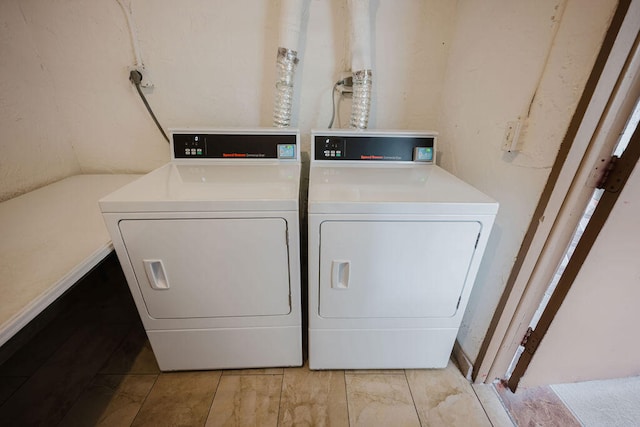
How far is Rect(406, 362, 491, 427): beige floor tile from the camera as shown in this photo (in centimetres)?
106

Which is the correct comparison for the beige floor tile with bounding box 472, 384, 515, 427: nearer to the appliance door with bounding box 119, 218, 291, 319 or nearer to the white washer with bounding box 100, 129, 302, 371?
the white washer with bounding box 100, 129, 302, 371

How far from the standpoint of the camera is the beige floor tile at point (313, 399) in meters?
1.05

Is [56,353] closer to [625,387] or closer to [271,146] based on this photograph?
[271,146]

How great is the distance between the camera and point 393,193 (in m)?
0.94

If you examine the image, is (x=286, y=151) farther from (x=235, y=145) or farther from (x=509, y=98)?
(x=509, y=98)

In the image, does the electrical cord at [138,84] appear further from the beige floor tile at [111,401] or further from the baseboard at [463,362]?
the baseboard at [463,362]

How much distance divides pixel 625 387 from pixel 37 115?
10.9ft

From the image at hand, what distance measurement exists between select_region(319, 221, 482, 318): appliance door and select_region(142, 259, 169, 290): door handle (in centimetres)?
61

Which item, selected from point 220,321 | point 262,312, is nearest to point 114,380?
point 220,321

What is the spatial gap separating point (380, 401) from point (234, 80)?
181 centimetres

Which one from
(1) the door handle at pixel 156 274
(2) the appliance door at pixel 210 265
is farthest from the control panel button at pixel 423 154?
(1) the door handle at pixel 156 274

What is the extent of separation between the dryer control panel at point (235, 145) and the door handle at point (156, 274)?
23.6 inches

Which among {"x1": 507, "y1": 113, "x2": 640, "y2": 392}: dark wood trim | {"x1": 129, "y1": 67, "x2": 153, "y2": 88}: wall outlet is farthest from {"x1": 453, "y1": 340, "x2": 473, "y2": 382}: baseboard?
{"x1": 129, "y1": 67, "x2": 153, "y2": 88}: wall outlet

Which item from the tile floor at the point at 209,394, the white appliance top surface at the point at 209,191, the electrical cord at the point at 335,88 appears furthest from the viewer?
the electrical cord at the point at 335,88
